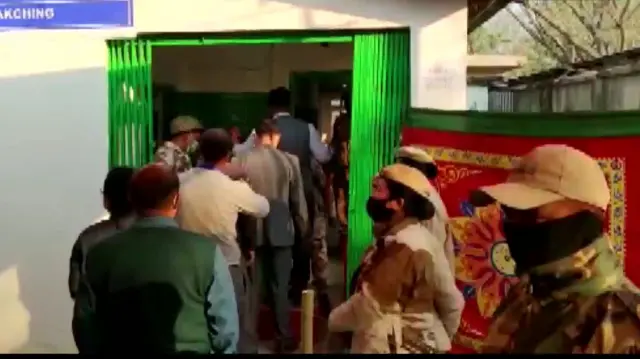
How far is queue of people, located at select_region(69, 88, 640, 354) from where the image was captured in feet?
9.04

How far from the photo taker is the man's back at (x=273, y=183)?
798cm

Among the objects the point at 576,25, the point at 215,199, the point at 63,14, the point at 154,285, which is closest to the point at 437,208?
the point at 215,199

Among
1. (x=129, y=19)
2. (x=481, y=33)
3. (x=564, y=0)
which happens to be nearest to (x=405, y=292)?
(x=129, y=19)

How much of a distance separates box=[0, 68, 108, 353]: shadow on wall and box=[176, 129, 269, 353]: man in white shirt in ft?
7.75

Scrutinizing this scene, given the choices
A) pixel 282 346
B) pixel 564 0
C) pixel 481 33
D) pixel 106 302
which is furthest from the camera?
pixel 481 33

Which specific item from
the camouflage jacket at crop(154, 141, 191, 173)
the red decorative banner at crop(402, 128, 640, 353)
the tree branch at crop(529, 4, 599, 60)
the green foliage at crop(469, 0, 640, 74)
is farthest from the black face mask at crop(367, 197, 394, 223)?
the tree branch at crop(529, 4, 599, 60)

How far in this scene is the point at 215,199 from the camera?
6.04 m

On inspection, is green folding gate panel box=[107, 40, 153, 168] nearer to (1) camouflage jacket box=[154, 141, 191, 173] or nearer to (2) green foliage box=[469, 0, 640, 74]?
(1) camouflage jacket box=[154, 141, 191, 173]

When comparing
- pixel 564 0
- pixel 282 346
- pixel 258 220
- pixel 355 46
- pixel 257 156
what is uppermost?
pixel 564 0

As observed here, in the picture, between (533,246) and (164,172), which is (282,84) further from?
(533,246)

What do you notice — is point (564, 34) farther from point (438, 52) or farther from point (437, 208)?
point (437, 208)

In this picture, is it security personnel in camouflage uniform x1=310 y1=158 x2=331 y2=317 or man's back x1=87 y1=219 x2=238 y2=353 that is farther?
security personnel in camouflage uniform x1=310 y1=158 x2=331 y2=317

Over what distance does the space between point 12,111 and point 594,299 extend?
21.8 feet

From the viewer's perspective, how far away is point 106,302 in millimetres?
4113
